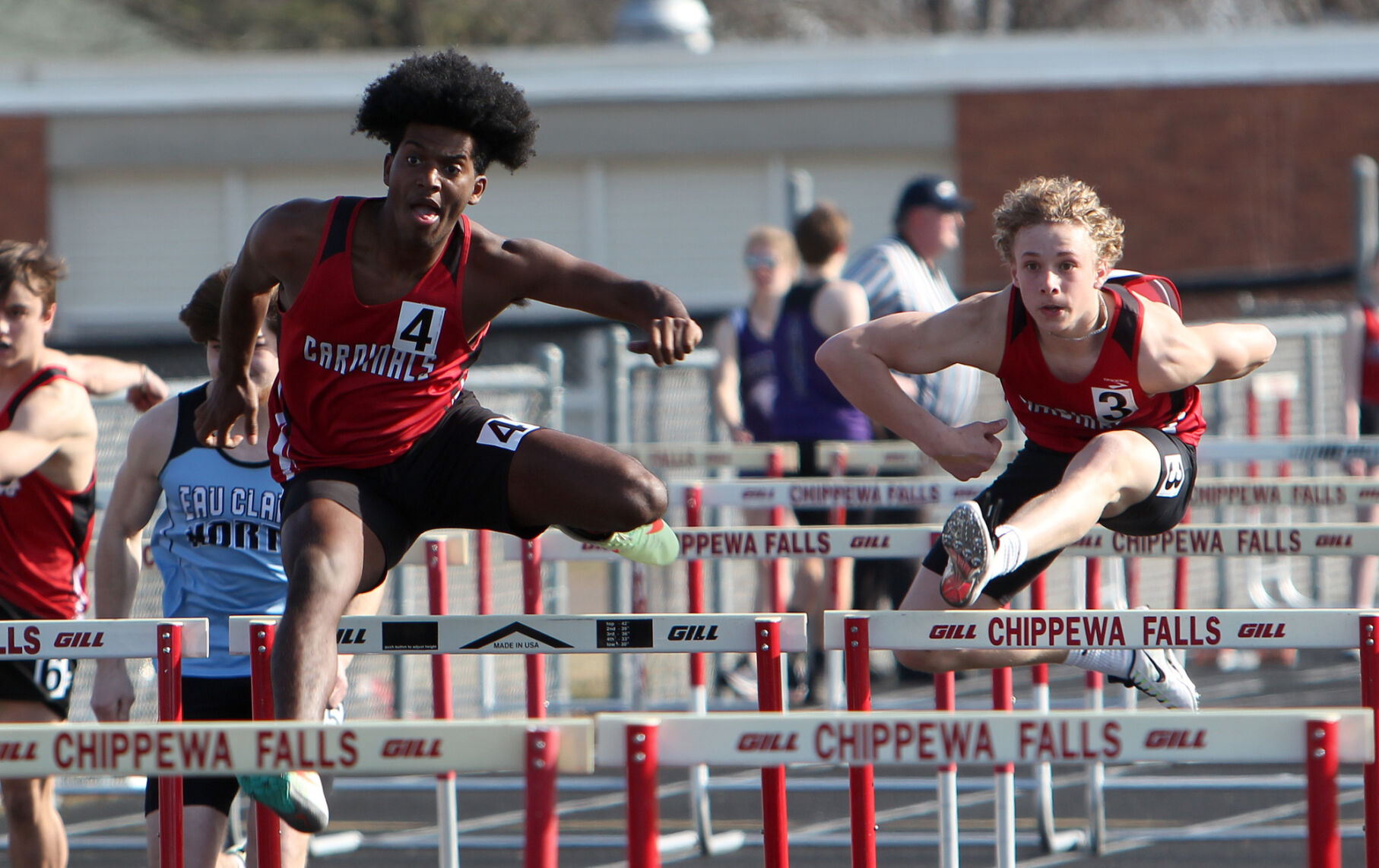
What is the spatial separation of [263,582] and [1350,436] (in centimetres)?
653

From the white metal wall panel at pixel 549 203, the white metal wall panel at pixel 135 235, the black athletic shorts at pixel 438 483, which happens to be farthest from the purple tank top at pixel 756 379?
the white metal wall panel at pixel 135 235

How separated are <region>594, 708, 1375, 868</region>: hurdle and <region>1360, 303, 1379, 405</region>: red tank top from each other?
695 centimetres

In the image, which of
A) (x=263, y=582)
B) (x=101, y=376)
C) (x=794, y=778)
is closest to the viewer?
(x=263, y=582)

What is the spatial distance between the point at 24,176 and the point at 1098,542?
17.4m

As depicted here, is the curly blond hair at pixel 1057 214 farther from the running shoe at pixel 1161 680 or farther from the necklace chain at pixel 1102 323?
the running shoe at pixel 1161 680

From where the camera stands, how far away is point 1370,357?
898 centimetres

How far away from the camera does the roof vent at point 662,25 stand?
19281mm

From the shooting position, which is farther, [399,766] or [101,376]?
[101,376]

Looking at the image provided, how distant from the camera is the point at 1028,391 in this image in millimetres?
4395

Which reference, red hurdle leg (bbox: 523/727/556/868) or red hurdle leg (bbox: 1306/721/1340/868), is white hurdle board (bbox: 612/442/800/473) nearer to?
red hurdle leg (bbox: 523/727/556/868)

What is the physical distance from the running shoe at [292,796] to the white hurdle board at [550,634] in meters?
0.54

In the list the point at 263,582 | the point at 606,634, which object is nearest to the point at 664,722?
the point at 606,634

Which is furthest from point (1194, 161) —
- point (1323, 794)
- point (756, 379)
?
point (1323, 794)

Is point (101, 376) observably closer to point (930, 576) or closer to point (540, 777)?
point (930, 576)
